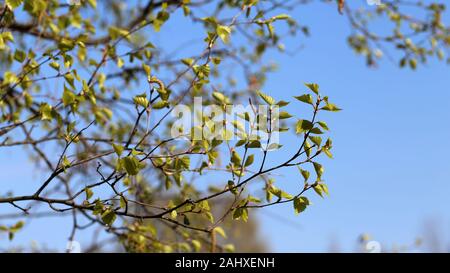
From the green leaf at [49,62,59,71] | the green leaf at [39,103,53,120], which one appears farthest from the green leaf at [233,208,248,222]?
the green leaf at [49,62,59,71]

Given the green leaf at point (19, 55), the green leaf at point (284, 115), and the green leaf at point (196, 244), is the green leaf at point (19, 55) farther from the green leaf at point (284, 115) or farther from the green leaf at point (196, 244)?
the green leaf at point (196, 244)

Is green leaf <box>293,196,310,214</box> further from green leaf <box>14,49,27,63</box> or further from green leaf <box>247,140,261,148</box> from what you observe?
green leaf <box>14,49,27,63</box>

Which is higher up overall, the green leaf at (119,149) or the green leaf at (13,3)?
the green leaf at (13,3)

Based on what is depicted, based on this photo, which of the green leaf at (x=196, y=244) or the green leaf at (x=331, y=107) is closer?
the green leaf at (x=331, y=107)

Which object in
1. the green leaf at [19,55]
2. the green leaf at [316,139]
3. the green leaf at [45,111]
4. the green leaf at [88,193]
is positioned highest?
the green leaf at [19,55]

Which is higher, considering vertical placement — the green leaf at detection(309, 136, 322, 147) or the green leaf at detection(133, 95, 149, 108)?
the green leaf at detection(133, 95, 149, 108)

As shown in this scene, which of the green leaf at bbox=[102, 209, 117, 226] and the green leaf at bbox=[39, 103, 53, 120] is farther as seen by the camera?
the green leaf at bbox=[39, 103, 53, 120]

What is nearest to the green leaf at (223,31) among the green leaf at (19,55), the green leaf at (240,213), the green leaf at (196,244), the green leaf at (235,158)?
the green leaf at (235,158)

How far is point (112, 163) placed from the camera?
4.71 m

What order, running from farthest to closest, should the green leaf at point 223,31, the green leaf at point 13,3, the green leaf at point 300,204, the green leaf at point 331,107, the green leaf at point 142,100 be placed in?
the green leaf at point 13,3, the green leaf at point 223,31, the green leaf at point 142,100, the green leaf at point 300,204, the green leaf at point 331,107

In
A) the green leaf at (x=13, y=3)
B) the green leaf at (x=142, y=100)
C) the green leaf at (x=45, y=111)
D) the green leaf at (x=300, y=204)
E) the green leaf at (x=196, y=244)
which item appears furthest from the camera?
the green leaf at (x=196, y=244)

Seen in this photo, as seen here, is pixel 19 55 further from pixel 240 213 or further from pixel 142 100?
pixel 240 213
